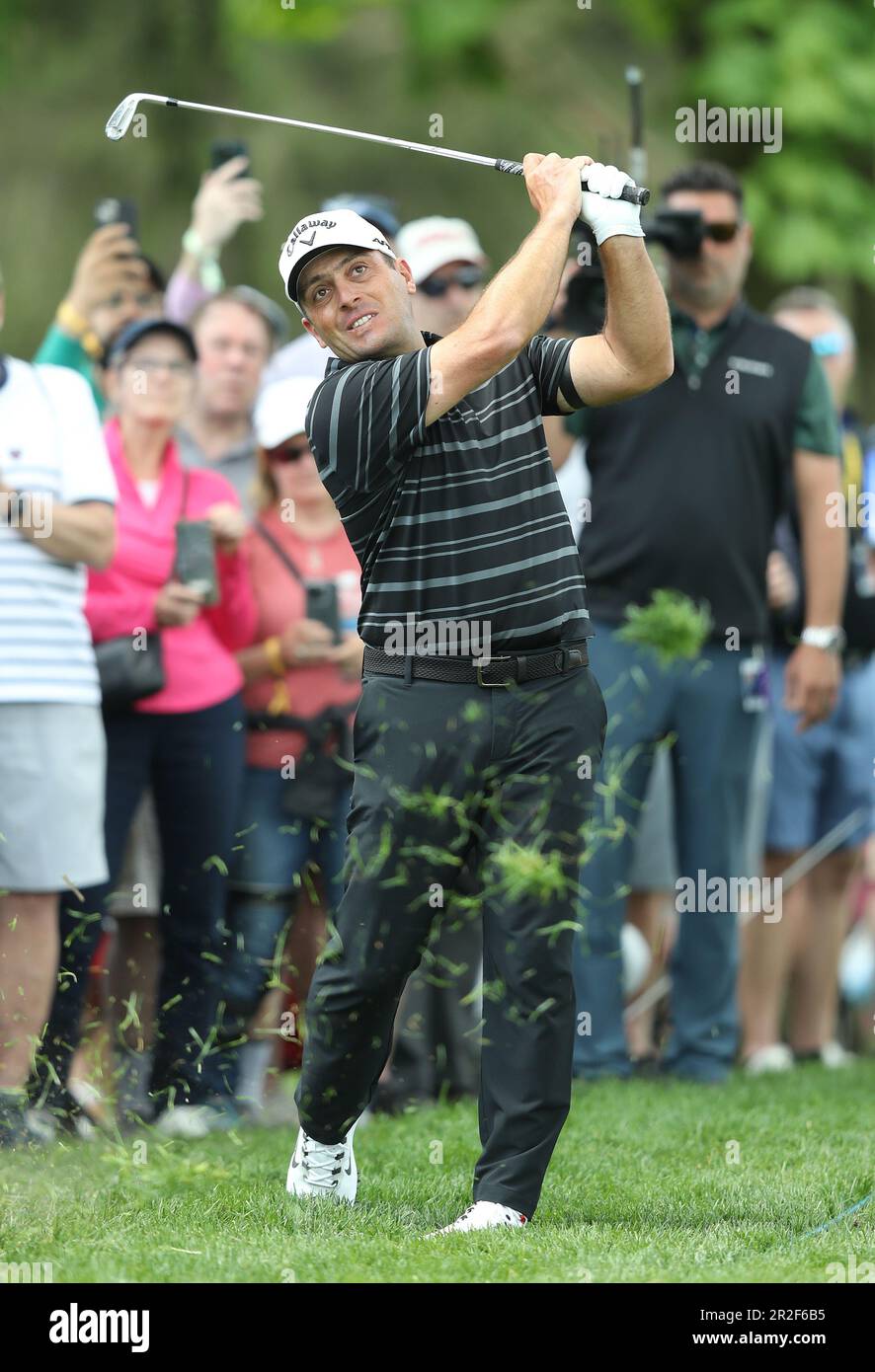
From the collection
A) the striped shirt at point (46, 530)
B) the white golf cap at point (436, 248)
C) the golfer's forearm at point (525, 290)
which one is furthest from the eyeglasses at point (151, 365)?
the golfer's forearm at point (525, 290)

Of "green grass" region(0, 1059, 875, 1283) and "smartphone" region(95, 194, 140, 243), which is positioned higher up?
"smartphone" region(95, 194, 140, 243)

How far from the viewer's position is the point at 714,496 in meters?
7.43

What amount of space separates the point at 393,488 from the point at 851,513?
3.84 m

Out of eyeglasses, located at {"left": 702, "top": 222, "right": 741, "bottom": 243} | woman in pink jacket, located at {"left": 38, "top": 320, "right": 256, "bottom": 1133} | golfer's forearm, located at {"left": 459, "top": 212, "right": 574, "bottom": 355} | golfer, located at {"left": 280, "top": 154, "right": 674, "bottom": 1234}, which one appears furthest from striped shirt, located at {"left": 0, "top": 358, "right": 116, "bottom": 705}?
eyeglasses, located at {"left": 702, "top": 222, "right": 741, "bottom": 243}

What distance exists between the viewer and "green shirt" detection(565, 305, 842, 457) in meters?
7.49

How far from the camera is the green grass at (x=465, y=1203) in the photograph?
441cm

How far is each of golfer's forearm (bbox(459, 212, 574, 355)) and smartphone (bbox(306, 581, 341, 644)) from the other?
2.50 m

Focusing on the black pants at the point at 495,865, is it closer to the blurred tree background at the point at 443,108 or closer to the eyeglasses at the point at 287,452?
the eyeglasses at the point at 287,452

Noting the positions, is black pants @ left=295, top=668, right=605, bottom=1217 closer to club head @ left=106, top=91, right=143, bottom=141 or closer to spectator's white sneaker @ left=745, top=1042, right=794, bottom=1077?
club head @ left=106, top=91, right=143, bottom=141

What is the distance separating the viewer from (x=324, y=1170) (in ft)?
16.9

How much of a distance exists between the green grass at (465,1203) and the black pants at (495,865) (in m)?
0.34

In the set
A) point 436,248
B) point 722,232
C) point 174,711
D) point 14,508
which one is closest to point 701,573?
point 722,232

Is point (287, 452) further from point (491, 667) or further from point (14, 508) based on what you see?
point (491, 667)
